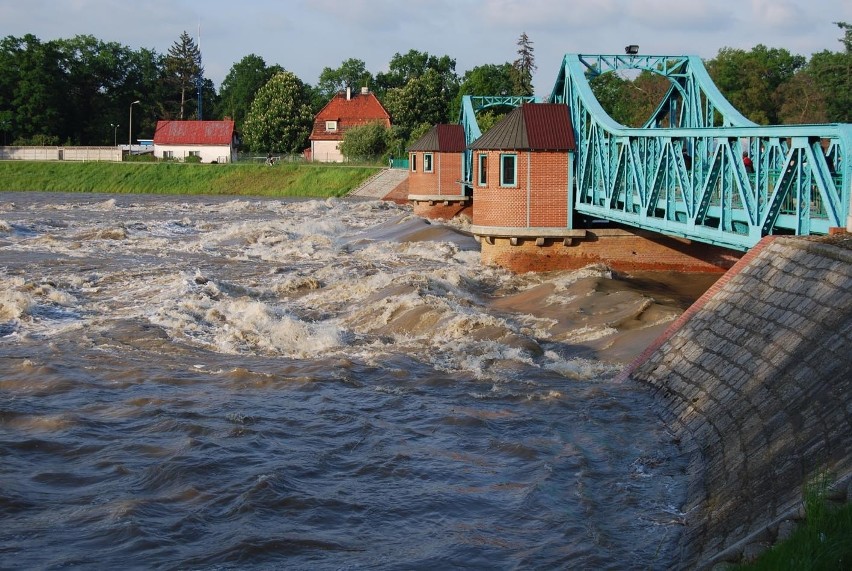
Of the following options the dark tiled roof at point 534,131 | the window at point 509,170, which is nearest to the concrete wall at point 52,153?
Answer: the dark tiled roof at point 534,131

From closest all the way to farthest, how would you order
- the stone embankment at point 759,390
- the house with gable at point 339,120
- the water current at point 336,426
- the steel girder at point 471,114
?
the stone embankment at point 759,390 → the water current at point 336,426 → the steel girder at point 471,114 → the house with gable at point 339,120

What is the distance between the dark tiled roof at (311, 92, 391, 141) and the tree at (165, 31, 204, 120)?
24932 millimetres

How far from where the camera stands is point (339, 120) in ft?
340

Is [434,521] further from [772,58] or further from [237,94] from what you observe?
[237,94]

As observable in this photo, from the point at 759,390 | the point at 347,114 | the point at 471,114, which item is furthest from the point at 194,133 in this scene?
the point at 759,390

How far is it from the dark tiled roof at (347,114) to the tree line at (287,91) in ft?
4.93

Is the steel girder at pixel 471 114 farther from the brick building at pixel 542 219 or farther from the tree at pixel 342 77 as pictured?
the tree at pixel 342 77

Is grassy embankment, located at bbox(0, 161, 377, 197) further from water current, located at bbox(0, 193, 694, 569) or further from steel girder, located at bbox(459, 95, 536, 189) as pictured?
water current, located at bbox(0, 193, 694, 569)

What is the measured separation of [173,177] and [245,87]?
2027 inches

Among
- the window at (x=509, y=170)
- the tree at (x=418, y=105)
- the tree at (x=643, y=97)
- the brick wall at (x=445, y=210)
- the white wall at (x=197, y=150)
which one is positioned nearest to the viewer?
the window at (x=509, y=170)

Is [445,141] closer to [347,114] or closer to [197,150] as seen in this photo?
[347,114]

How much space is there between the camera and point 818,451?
8242 millimetres

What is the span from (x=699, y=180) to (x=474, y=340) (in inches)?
232

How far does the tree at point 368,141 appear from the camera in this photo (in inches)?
3578
